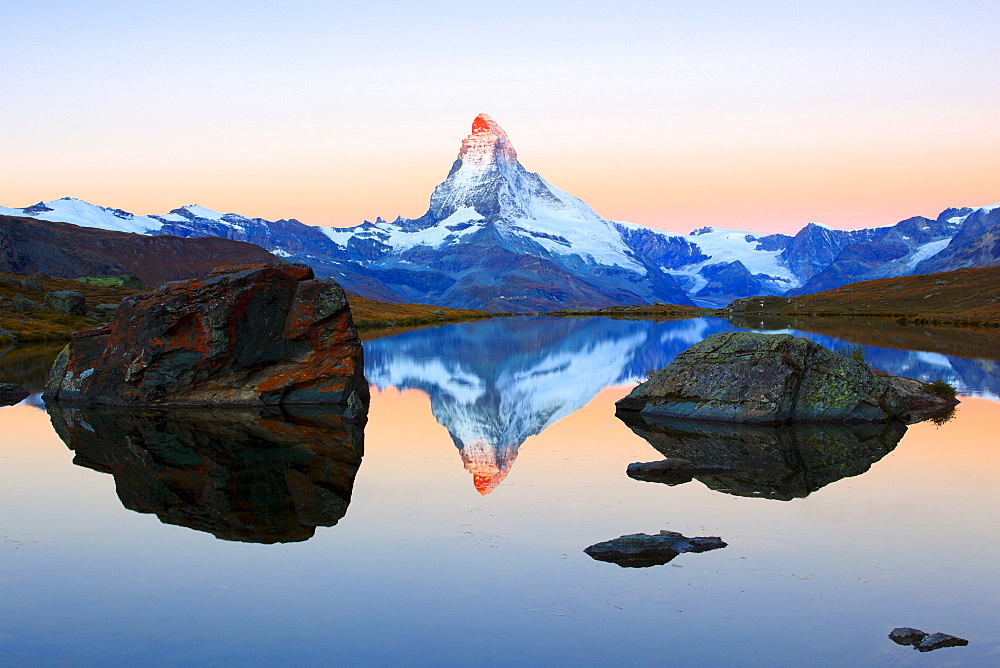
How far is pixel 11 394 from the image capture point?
129 feet

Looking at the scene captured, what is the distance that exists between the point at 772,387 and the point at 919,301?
139 metres

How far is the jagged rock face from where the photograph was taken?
35.9 metres

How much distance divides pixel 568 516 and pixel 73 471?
13966mm

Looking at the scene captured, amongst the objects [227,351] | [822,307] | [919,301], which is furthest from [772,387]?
[822,307]

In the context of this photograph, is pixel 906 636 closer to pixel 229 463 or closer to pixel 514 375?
pixel 229 463

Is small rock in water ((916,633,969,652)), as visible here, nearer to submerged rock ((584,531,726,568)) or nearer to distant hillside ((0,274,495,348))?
submerged rock ((584,531,726,568))

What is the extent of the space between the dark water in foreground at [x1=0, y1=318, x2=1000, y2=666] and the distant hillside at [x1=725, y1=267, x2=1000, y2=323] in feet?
312

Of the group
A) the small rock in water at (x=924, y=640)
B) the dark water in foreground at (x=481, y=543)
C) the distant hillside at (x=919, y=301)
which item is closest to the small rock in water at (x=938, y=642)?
the small rock in water at (x=924, y=640)

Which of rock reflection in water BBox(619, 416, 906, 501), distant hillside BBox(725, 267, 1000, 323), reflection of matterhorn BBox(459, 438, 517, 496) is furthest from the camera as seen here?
distant hillside BBox(725, 267, 1000, 323)

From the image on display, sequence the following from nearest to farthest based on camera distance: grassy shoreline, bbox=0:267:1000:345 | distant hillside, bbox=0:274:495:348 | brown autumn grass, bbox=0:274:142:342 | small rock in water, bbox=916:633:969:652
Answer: small rock in water, bbox=916:633:969:652, brown autumn grass, bbox=0:274:142:342, distant hillside, bbox=0:274:495:348, grassy shoreline, bbox=0:267:1000:345

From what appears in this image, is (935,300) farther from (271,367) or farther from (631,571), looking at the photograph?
(631,571)

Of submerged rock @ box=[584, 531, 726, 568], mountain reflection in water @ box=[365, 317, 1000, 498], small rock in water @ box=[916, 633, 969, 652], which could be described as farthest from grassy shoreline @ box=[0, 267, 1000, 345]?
small rock in water @ box=[916, 633, 969, 652]

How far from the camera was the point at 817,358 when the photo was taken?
31.8m

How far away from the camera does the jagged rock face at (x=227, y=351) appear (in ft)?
118
